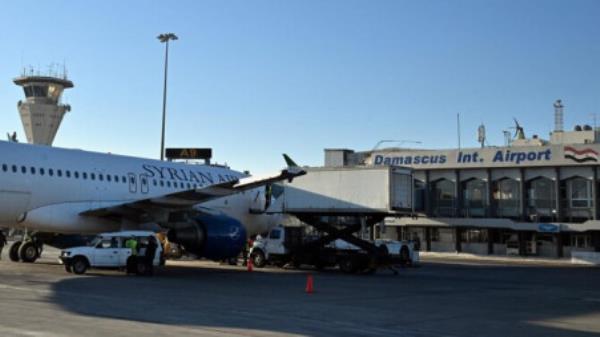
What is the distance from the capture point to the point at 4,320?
42.1ft

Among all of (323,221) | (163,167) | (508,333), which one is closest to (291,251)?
(323,221)

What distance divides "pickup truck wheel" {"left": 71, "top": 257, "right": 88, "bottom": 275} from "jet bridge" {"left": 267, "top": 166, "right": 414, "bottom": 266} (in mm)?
10725

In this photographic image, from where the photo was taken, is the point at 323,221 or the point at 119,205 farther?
the point at 323,221

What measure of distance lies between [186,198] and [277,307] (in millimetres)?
10139

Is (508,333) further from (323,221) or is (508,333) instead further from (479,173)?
(479,173)

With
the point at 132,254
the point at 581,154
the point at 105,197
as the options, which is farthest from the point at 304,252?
the point at 581,154

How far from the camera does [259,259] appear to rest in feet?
112

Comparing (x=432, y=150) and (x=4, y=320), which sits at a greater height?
(x=432, y=150)

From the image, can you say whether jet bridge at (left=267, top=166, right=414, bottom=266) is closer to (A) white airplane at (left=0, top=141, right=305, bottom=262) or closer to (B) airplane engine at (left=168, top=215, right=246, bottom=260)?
(A) white airplane at (left=0, top=141, right=305, bottom=262)

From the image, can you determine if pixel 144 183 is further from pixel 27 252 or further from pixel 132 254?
pixel 27 252

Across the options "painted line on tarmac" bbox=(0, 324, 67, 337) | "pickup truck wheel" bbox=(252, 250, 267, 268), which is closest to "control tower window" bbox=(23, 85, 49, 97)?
"pickup truck wheel" bbox=(252, 250, 267, 268)

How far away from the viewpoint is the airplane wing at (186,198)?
24.3 m

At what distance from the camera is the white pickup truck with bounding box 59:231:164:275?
25.1m

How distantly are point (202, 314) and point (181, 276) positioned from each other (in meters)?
11.6
